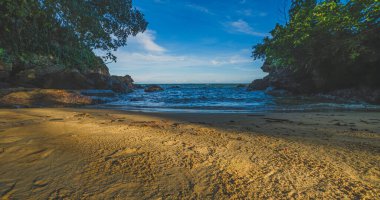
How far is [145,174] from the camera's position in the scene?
1258 millimetres

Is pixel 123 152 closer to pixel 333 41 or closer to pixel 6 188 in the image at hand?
pixel 6 188

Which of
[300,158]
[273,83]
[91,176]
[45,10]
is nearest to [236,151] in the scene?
[300,158]

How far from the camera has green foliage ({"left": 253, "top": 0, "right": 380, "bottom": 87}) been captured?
28.0 ft

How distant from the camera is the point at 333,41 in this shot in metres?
9.95

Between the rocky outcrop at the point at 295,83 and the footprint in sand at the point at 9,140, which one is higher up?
the rocky outcrop at the point at 295,83

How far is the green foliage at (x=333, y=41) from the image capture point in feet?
28.0

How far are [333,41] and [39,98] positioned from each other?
580 inches

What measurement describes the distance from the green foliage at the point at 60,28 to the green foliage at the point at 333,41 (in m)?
9.34

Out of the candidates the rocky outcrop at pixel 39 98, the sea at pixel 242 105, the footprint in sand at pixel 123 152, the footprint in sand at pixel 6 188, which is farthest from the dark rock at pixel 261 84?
the footprint in sand at pixel 6 188

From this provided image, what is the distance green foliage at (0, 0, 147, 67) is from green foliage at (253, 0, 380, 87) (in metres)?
9.34

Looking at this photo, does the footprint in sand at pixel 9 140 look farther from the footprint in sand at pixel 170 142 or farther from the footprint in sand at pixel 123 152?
the footprint in sand at pixel 170 142

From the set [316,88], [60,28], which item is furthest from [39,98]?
[316,88]

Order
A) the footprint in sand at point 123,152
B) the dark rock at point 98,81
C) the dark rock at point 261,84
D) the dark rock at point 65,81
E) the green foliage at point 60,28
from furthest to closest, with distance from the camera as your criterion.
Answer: the dark rock at point 261,84 → the dark rock at point 98,81 → the dark rock at point 65,81 → the green foliage at point 60,28 → the footprint in sand at point 123,152

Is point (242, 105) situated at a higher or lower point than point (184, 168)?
lower
